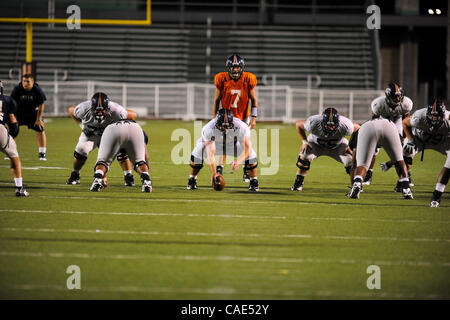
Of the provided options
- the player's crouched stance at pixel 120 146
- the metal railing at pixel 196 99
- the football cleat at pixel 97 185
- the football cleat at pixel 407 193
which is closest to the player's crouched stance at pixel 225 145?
the player's crouched stance at pixel 120 146

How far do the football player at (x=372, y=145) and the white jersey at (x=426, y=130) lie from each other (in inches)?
28.8

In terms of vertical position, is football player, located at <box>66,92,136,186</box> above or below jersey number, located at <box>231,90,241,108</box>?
below

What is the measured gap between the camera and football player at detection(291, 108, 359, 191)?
10.1 meters

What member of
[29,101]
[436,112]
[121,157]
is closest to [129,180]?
[121,157]

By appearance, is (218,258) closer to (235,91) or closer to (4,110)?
(4,110)

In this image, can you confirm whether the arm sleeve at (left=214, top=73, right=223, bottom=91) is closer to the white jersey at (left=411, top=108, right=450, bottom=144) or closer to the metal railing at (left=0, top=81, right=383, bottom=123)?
the white jersey at (left=411, top=108, right=450, bottom=144)

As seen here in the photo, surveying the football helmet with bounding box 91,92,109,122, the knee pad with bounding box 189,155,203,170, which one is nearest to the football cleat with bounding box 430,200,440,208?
the knee pad with bounding box 189,155,203,170

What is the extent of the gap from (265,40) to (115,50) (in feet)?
20.1

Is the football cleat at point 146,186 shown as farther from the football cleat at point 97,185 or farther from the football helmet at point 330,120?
the football helmet at point 330,120

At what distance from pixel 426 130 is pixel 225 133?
2727mm

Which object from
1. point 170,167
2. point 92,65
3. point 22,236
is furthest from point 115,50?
point 22,236

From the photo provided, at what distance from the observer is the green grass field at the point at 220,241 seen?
5469mm

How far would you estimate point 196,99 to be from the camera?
1099 inches

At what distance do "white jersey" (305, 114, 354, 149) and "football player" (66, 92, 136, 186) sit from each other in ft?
8.04
